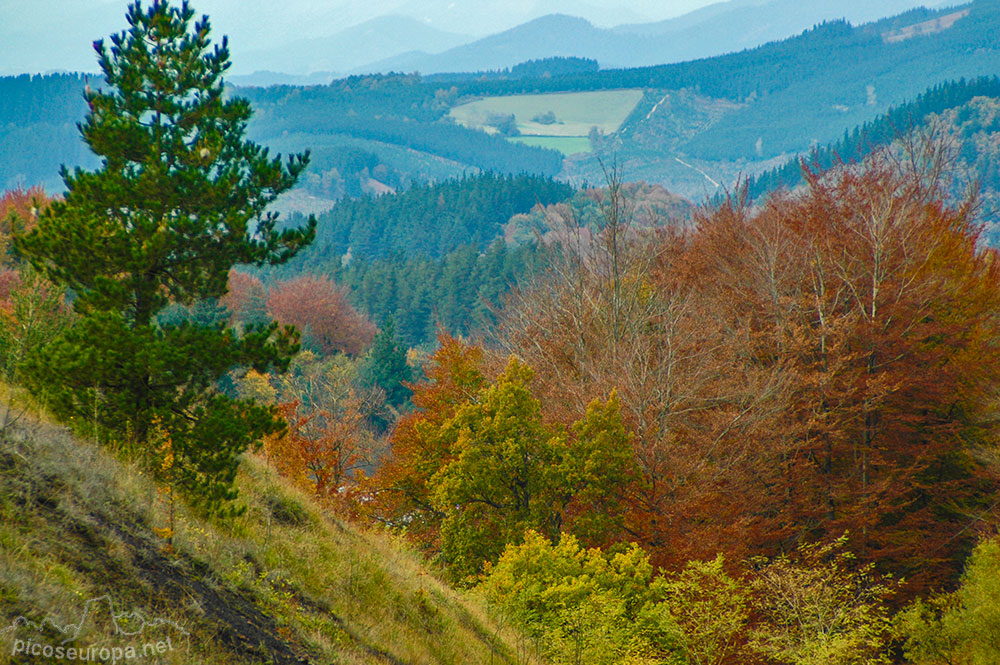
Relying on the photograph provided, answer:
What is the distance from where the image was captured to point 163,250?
10.6 m

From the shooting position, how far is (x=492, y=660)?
10023 millimetres

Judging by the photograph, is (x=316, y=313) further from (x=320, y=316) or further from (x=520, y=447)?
(x=520, y=447)

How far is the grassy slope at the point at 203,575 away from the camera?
6160mm

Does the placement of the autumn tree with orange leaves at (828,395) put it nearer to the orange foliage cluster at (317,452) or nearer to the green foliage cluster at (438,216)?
the orange foliage cluster at (317,452)

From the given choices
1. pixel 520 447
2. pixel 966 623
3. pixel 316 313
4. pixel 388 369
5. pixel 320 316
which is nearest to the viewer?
pixel 966 623

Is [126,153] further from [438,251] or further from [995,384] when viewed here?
[438,251]

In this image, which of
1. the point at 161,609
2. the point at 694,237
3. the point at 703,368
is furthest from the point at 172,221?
the point at 694,237

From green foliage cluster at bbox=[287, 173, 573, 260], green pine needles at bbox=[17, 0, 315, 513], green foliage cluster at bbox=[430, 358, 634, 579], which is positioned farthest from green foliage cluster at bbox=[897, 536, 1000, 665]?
green foliage cluster at bbox=[287, 173, 573, 260]

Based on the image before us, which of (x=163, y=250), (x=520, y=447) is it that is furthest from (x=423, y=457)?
(x=163, y=250)

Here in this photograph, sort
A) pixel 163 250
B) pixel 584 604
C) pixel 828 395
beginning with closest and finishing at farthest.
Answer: pixel 163 250
pixel 584 604
pixel 828 395

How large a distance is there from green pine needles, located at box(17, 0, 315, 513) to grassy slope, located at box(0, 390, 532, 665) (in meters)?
1.03

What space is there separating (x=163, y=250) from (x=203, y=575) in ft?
16.3

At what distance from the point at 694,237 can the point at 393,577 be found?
109 feet

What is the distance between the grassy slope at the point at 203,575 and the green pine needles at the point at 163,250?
1029mm
